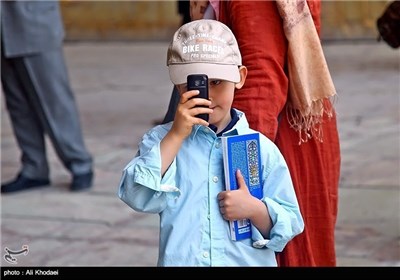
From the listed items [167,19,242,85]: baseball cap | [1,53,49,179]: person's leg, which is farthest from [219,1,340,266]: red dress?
[1,53,49,179]: person's leg

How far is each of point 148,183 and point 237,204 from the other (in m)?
0.25

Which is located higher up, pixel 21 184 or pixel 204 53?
pixel 204 53

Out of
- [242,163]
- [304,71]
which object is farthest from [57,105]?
[242,163]

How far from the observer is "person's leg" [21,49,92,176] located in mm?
6285

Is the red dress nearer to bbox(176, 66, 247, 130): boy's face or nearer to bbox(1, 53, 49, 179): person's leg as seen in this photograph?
bbox(176, 66, 247, 130): boy's face

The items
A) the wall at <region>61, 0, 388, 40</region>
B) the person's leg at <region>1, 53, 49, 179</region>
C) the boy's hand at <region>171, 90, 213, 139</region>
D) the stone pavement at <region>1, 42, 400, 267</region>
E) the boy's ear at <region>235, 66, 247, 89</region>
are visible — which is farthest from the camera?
the wall at <region>61, 0, 388, 40</region>

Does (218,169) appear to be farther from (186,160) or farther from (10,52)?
(10,52)

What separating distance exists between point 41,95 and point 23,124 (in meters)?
0.34

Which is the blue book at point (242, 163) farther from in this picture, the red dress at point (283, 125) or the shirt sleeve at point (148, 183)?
the red dress at point (283, 125)

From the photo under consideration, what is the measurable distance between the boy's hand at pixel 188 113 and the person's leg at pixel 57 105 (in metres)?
3.63

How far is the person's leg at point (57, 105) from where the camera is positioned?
20.6ft

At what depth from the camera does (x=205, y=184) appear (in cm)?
288

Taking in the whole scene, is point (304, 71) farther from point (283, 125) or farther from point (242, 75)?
point (242, 75)

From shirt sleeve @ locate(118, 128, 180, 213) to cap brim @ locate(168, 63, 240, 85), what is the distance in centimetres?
20
